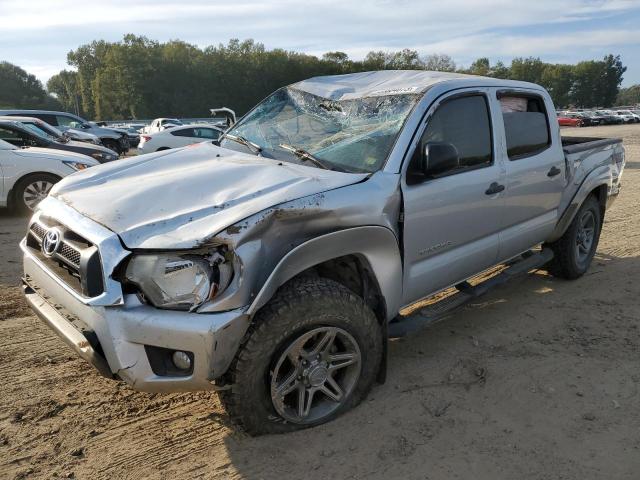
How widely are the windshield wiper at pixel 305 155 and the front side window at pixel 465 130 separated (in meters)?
0.62

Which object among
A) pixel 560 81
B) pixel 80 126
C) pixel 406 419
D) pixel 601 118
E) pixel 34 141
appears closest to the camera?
pixel 406 419

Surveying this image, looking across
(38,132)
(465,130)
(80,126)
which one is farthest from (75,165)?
(80,126)

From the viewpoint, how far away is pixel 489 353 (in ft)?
12.6

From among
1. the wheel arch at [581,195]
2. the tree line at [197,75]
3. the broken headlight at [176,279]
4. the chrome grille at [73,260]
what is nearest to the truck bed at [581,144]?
the wheel arch at [581,195]

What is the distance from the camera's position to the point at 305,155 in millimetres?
3377

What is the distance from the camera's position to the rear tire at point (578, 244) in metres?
5.12

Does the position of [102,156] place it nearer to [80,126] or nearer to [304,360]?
[304,360]

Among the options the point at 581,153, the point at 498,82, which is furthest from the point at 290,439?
the point at 581,153

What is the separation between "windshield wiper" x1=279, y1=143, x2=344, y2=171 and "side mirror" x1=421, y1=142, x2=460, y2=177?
0.55 metres

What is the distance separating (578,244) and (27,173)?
25.2 feet

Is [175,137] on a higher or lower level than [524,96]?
lower

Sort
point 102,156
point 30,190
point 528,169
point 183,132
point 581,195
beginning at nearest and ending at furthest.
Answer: point 528,169 < point 581,195 < point 30,190 < point 102,156 < point 183,132

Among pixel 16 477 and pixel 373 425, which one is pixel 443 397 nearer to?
pixel 373 425

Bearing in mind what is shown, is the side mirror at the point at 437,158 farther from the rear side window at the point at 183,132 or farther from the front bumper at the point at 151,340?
the rear side window at the point at 183,132
